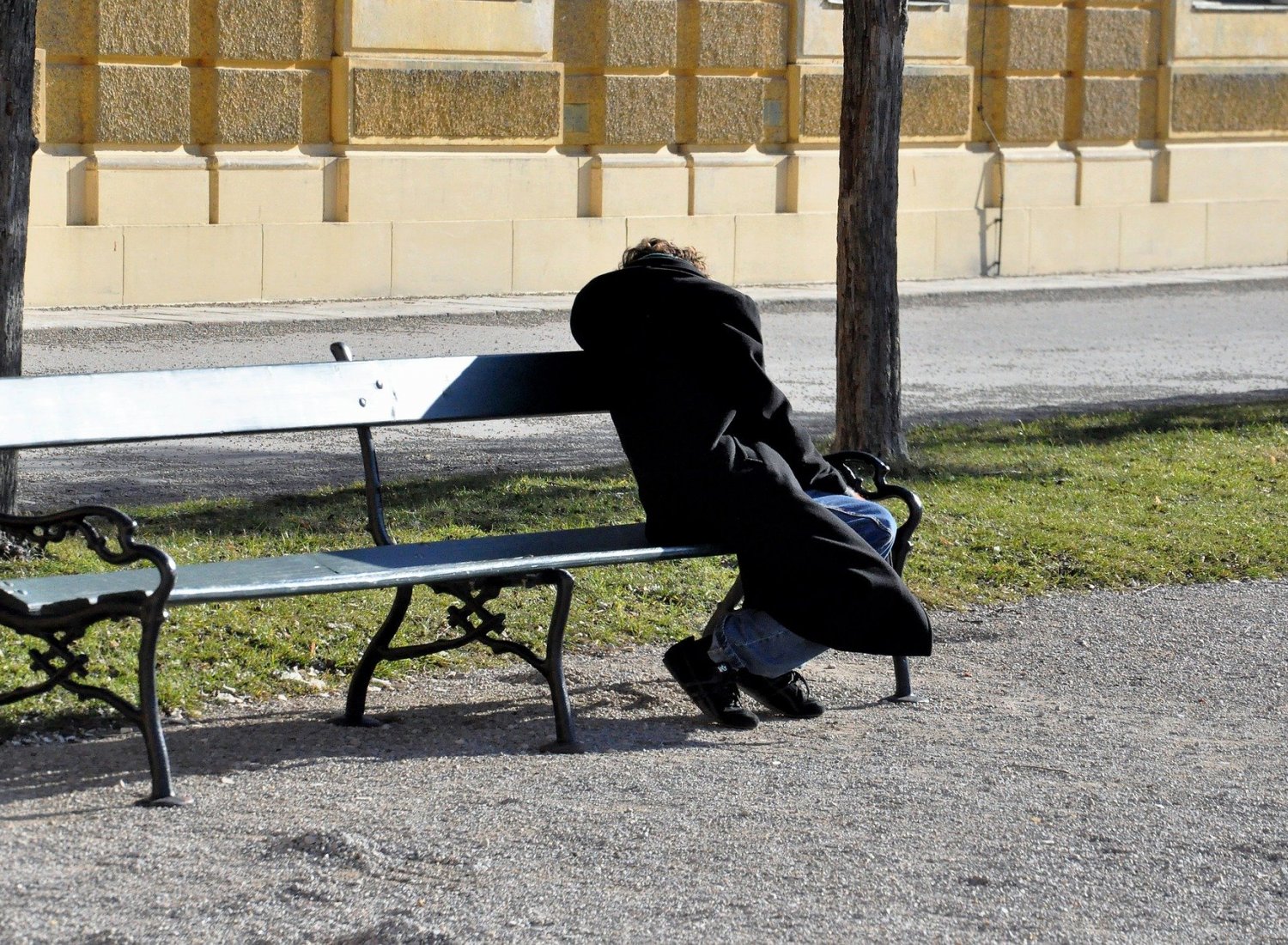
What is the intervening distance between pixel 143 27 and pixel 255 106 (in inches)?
37.2

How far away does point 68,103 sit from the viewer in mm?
13258

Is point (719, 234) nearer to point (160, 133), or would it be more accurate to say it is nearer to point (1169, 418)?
point (160, 133)

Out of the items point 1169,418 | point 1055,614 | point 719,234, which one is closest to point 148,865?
point 1055,614

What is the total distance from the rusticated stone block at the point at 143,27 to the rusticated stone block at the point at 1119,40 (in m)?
8.45

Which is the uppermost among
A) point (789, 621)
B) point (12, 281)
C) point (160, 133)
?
point (160, 133)

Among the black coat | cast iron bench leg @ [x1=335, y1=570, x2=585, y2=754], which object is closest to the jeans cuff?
the black coat

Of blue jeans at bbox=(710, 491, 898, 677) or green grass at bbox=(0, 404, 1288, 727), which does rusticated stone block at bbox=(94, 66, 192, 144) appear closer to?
green grass at bbox=(0, 404, 1288, 727)

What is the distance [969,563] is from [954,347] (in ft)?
23.5

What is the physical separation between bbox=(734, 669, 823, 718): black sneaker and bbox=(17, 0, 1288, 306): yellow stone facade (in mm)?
9477

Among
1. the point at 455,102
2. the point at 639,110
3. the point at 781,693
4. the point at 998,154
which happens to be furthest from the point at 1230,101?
the point at 781,693

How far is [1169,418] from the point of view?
984 cm

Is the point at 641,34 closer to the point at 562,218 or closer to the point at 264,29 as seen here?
the point at 562,218

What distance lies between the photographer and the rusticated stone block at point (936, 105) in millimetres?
17203

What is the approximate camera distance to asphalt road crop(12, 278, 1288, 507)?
8.05m
